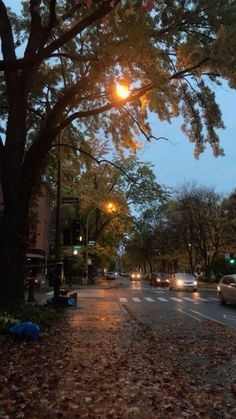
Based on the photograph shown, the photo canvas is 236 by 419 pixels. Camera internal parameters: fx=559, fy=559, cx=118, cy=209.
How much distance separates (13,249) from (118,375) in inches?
303

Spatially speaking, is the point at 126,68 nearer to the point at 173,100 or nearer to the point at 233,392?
the point at 173,100

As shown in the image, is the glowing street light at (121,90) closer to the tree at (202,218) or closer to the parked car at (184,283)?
the parked car at (184,283)

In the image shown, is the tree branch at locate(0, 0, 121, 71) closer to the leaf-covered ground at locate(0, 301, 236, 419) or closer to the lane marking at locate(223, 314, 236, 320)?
the leaf-covered ground at locate(0, 301, 236, 419)

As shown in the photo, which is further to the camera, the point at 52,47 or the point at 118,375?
the point at 52,47

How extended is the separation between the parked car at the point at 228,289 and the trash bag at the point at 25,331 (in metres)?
16.4

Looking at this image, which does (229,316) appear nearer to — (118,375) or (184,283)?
(118,375)

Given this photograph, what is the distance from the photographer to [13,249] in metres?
15.4

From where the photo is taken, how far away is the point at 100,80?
16375mm

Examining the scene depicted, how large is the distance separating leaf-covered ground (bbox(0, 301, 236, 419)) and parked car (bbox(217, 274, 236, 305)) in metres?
12.7

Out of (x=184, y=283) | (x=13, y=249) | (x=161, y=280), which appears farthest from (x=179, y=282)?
(x=13, y=249)

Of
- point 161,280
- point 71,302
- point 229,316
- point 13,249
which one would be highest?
point 161,280

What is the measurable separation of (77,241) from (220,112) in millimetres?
8274

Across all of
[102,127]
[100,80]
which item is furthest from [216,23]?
[102,127]

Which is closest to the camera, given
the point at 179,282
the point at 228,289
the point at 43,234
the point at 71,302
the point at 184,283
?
the point at 71,302
